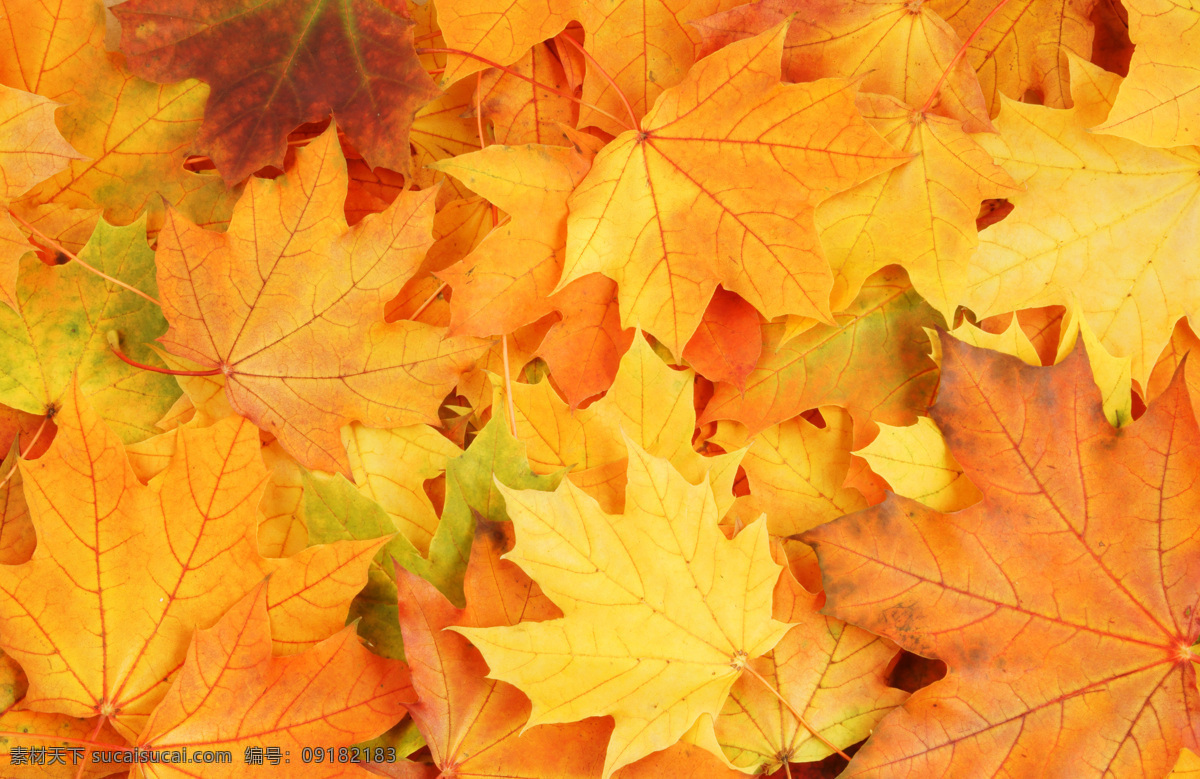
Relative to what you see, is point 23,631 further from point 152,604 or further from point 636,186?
point 636,186

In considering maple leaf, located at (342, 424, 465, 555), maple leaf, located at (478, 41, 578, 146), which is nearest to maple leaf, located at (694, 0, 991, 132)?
maple leaf, located at (478, 41, 578, 146)

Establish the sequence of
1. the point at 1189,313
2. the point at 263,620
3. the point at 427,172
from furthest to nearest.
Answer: the point at 427,172
the point at 1189,313
the point at 263,620

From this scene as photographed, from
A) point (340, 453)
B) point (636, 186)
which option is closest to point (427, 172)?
point (636, 186)

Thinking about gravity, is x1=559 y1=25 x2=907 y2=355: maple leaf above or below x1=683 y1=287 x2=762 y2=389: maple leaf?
above

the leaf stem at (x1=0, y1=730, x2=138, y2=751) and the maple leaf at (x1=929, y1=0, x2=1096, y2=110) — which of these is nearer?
the leaf stem at (x1=0, y1=730, x2=138, y2=751)

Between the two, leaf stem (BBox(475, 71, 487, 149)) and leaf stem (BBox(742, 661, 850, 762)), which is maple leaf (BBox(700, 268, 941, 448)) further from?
leaf stem (BBox(475, 71, 487, 149))

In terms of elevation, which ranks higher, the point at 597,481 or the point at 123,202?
the point at 123,202

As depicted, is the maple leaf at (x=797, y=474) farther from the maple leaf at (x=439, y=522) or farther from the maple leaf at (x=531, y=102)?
the maple leaf at (x=531, y=102)
